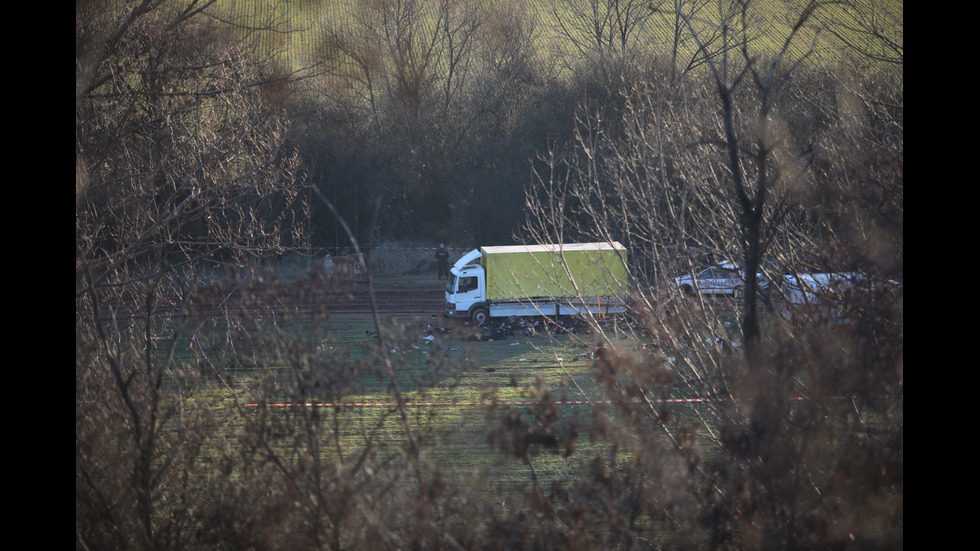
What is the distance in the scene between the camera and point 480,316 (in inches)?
841

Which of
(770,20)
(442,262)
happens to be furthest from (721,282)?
(442,262)

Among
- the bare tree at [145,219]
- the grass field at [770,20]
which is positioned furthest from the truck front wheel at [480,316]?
the bare tree at [145,219]

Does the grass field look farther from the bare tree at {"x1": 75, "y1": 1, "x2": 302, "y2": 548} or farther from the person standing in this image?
the person standing

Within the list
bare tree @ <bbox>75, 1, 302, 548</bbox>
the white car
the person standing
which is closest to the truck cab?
the person standing

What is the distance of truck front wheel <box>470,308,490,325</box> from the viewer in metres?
21.3

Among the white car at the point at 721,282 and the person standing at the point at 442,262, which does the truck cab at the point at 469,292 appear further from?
the white car at the point at 721,282

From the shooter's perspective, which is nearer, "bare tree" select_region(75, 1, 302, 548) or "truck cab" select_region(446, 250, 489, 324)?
"bare tree" select_region(75, 1, 302, 548)

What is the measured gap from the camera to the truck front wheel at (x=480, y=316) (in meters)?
21.3

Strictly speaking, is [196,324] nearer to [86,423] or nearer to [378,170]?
[86,423]

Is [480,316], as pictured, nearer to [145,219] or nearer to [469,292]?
[469,292]

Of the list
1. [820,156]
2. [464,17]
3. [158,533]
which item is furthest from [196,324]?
[464,17]

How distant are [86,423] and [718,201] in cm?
603

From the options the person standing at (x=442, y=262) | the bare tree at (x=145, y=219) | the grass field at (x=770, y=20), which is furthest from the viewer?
the person standing at (x=442, y=262)

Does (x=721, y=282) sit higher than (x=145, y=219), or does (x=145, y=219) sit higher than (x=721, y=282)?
A: (x=145, y=219)
